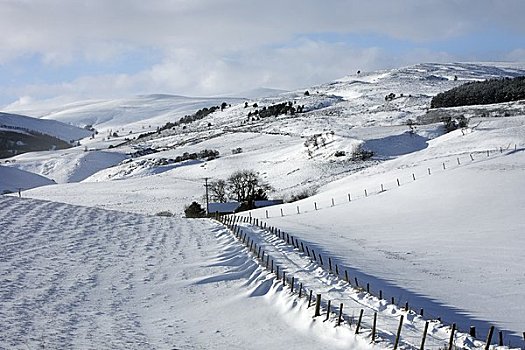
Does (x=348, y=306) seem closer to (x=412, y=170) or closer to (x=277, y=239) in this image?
(x=277, y=239)

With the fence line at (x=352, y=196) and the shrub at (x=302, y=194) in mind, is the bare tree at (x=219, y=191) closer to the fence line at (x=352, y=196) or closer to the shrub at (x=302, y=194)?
the shrub at (x=302, y=194)

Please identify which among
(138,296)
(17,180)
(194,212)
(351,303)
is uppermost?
(17,180)

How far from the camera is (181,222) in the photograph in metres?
46.1

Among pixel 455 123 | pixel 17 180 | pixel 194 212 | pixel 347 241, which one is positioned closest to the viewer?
pixel 347 241

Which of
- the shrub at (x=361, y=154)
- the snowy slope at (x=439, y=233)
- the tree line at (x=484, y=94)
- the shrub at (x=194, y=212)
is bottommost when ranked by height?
the shrub at (x=194, y=212)

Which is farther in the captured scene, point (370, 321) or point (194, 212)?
point (194, 212)

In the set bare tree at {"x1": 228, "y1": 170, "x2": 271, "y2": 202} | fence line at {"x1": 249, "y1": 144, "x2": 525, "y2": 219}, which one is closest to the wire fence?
fence line at {"x1": 249, "y1": 144, "x2": 525, "y2": 219}

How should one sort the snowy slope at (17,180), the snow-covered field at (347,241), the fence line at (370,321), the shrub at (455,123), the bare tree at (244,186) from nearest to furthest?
1. the fence line at (370,321)
2. the snow-covered field at (347,241)
3. the bare tree at (244,186)
4. the shrub at (455,123)
5. the snowy slope at (17,180)

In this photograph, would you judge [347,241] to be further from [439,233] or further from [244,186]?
[244,186]

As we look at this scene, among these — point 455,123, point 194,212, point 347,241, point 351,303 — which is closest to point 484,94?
point 455,123

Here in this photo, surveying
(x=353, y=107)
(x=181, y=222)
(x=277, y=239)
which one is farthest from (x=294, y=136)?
(x=277, y=239)

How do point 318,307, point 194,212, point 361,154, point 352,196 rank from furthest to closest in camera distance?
point 361,154 < point 194,212 < point 352,196 < point 318,307

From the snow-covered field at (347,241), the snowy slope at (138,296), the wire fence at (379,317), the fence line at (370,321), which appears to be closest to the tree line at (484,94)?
the snow-covered field at (347,241)

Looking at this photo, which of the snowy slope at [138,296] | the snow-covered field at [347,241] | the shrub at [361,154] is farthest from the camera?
the shrub at [361,154]
